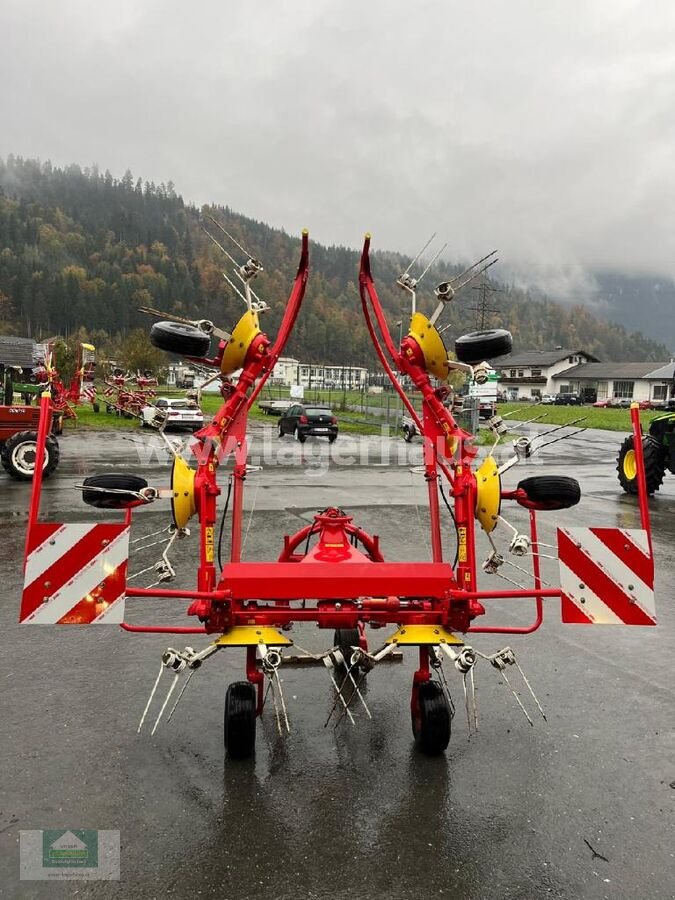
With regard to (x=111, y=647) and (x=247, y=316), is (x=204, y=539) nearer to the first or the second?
(x=247, y=316)

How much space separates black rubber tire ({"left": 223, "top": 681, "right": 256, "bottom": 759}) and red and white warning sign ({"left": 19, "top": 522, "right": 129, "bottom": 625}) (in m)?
0.80

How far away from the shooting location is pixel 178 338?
12.6ft

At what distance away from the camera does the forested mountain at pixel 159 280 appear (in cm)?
9881

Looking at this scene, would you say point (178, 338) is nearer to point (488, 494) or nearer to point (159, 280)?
point (488, 494)

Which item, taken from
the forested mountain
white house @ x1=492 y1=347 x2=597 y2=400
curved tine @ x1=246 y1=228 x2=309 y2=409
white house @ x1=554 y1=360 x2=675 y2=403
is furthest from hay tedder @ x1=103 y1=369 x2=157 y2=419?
white house @ x1=492 y1=347 x2=597 y2=400

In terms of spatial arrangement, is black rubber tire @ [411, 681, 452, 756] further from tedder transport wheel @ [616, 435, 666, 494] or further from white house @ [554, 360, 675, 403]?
white house @ [554, 360, 675, 403]

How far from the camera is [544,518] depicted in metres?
11.1

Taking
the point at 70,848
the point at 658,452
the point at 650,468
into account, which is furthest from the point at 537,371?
the point at 70,848

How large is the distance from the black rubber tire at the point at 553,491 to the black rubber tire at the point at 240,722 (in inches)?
78.3

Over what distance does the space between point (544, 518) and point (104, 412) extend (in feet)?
96.2

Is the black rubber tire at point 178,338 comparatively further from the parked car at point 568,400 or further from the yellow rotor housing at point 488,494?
the parked car at point 568,400

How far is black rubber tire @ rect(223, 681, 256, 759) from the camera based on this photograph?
3.60m

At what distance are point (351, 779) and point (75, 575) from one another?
1868mm

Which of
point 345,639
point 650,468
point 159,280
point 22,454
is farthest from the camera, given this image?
point 159,280
